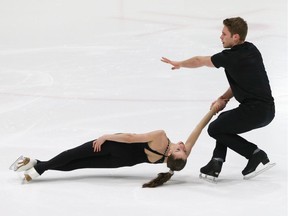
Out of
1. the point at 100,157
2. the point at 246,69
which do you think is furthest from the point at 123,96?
the point at 246,69

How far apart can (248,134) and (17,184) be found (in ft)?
6.98

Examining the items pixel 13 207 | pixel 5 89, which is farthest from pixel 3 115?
pixel 13 207

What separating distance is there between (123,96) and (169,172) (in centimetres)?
228

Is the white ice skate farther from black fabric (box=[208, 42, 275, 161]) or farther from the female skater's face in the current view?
black fabric (box=[208, 42, 275, 161])

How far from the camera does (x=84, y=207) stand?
13.9ft

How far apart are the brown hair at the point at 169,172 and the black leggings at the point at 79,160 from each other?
1.11ft

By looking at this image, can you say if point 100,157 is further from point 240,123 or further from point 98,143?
point 240,123

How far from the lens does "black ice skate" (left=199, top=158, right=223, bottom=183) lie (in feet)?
15.6

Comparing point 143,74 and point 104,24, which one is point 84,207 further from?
point 104,24

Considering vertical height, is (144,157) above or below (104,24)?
below

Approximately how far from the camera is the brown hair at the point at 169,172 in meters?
4.59

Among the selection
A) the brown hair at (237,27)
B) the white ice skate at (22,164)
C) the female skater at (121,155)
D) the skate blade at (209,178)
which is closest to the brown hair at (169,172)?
the female skater at (121,155)

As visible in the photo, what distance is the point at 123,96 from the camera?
6902 millimetres

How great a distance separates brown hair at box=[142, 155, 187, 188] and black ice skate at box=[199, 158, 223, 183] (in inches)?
9.8
